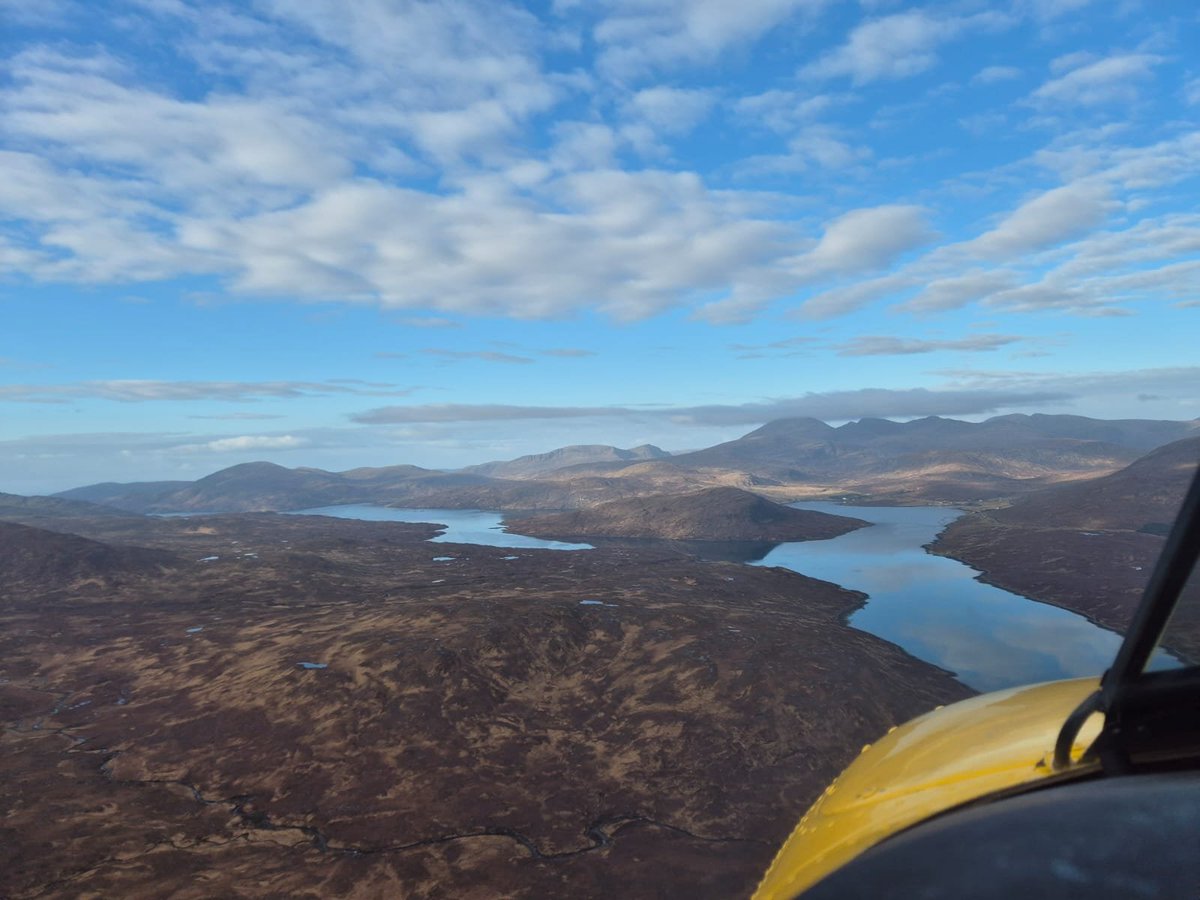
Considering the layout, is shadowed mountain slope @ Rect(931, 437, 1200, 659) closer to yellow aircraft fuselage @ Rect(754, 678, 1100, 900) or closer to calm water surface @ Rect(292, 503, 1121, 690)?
calm water surface @ Rect(292, 503, 1121, 690)

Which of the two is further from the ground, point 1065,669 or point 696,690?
point 696,690

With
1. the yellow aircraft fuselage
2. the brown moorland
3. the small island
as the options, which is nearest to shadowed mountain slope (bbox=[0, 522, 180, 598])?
the brown moorland

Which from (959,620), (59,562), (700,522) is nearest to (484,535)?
(700,522)

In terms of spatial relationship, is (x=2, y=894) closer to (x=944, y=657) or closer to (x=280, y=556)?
(x=944, y=657)

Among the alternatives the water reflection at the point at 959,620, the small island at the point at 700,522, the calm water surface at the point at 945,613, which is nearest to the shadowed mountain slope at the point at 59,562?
the small island at the point at 700,522

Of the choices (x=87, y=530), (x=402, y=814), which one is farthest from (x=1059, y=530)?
(x=87, y=530)

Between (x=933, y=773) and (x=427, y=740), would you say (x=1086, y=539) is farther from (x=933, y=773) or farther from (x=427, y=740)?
(x=933, y=773)

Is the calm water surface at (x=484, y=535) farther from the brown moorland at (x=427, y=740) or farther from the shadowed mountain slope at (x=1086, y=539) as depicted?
the shadowed mountain slope at (x=1086, y=539)
